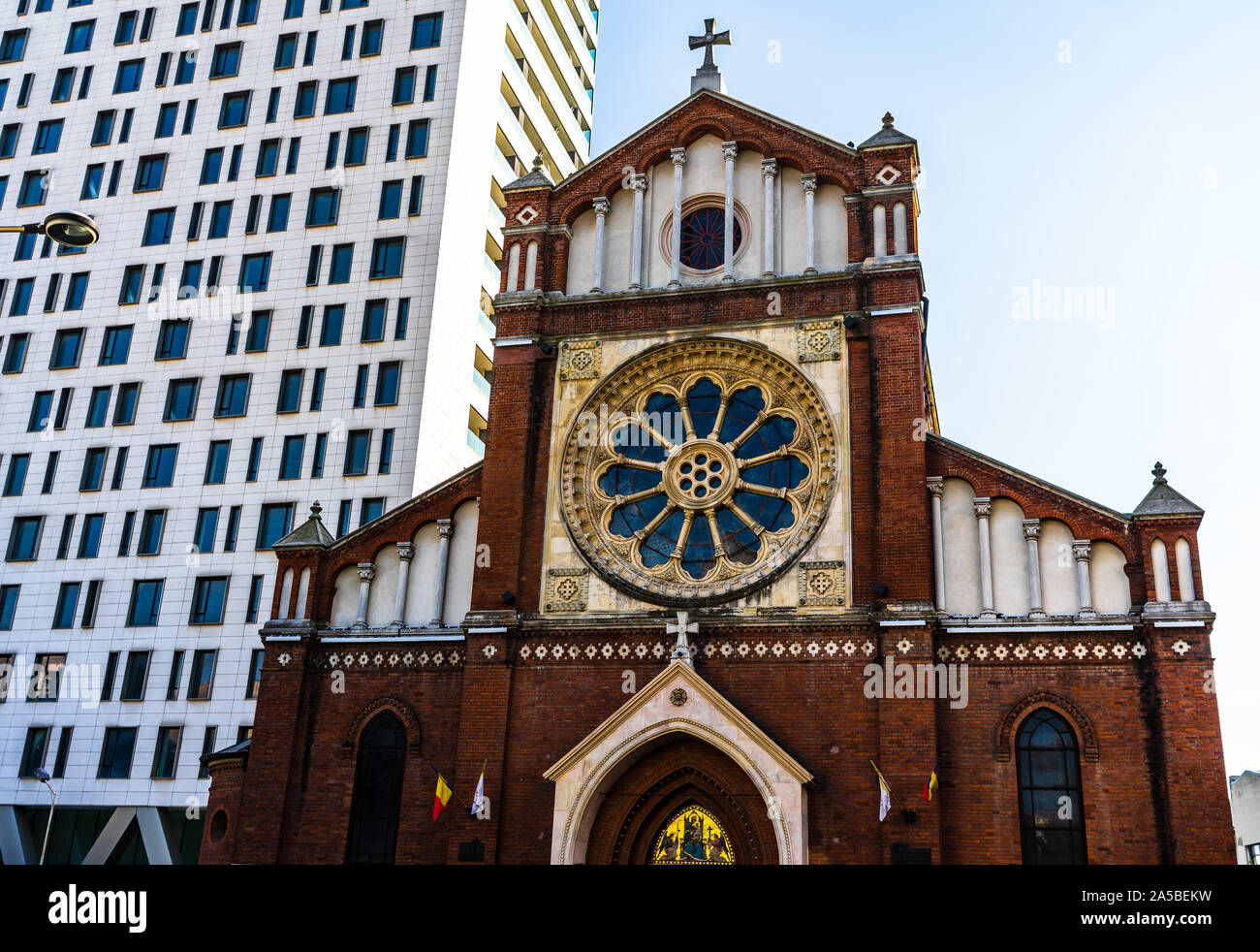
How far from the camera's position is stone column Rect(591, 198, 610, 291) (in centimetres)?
2595

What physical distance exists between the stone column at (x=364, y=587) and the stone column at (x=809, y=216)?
10904 millimetres

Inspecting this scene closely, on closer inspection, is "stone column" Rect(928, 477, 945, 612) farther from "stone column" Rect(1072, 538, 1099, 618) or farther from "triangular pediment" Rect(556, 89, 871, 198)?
"triangular pediment" Rect(556, 89, 871, 198)

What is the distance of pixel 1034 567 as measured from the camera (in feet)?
71.3

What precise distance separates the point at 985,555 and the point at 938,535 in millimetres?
917

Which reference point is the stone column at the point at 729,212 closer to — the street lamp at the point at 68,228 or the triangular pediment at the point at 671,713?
the triangular pediment at the point at 671,713

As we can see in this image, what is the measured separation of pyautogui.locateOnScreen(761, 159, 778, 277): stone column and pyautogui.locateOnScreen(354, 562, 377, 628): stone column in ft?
33.6

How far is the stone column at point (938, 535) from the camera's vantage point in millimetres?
22109

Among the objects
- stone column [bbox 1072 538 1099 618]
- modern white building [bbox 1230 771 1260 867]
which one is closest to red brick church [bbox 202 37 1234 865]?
stone column [bbox 1072 538 1099 618]

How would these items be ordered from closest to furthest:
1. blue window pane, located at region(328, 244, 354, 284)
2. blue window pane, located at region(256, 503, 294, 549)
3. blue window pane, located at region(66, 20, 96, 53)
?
blue window pane, located at region(256, 503, 294, 549), blue window pane, located at region(328, 244, 354, 284), blue window pane, located at region(66, 20, 96, 53)

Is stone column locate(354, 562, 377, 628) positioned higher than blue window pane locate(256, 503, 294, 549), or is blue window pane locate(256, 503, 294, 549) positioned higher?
blue window pane locate(256, 503, 294, 549)

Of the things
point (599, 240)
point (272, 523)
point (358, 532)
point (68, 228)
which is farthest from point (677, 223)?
point (272, 523)

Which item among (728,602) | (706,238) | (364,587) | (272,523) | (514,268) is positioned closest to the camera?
(728,602)

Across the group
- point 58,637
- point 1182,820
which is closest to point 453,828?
point 1182,820

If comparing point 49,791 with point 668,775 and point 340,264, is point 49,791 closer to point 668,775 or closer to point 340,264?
point 340,264
